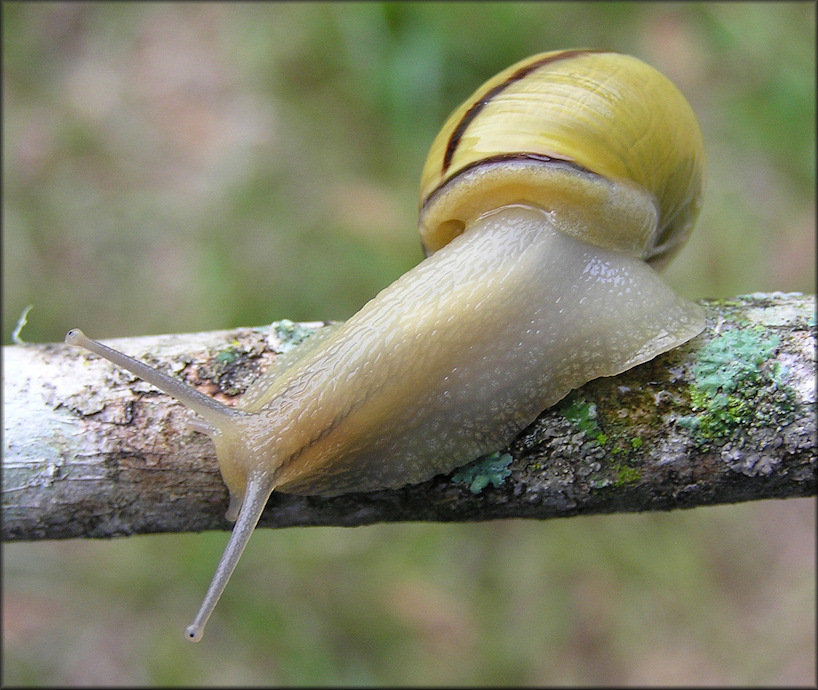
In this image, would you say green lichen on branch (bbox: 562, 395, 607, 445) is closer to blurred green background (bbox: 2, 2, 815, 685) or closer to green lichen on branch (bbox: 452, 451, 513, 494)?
green lichen on branch (bbox: 452, 451, 513, 494)

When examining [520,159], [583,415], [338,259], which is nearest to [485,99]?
[520,159]

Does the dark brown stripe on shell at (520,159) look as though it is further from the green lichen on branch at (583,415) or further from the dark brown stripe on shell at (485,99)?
the green lichen on branch at (583,415)

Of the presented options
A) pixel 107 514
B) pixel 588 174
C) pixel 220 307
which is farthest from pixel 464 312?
pixel 220 307

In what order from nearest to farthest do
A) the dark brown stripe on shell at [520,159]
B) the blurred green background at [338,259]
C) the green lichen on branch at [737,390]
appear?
the green lichen on branch at [737,390], the dark brown stripe on shell at [520,159], the blurred green background at [338,259]

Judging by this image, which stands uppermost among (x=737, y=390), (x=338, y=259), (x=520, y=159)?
(x=520, y=159)

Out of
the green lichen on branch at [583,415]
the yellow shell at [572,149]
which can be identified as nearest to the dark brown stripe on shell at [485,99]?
the yellow shell at [572,149]

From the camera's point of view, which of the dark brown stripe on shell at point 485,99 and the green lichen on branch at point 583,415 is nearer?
the green lichen on branch at point 583,415

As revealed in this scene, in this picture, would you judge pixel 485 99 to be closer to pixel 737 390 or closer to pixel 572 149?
pixel 572 149

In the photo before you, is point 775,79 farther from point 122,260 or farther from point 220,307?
point 122,260
